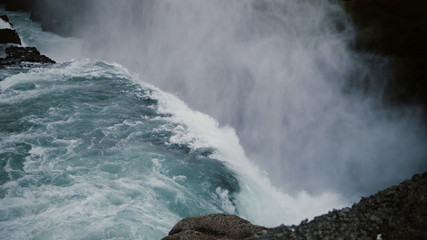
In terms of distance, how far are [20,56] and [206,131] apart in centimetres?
1602

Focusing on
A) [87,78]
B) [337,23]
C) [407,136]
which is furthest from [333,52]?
[87,78]

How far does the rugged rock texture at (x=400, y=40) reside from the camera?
15.5 metres

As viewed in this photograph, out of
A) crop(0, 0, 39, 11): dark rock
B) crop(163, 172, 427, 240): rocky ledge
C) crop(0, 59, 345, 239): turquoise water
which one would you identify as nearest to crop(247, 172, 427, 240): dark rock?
crop(163, 172, 427, 240): rocky ledge

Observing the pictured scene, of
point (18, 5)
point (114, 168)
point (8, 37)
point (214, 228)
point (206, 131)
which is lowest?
point (214, 228)

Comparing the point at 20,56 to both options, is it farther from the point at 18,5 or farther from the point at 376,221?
the point at 376,221

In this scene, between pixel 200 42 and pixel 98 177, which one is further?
pixel 200 42

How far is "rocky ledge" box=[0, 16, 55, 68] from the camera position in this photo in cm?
2412

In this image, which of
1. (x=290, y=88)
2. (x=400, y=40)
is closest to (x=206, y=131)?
(x=290, y=88)

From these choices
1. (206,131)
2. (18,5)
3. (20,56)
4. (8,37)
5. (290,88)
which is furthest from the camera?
(18,5)

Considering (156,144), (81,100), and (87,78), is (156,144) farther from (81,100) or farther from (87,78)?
(87,78)

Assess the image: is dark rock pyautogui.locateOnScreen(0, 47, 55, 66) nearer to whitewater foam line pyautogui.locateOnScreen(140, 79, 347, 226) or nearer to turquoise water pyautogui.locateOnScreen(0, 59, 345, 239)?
turquoise water pyautogui.locateOnScreen(0, 59, 345, 239)

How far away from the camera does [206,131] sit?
64.3 feet

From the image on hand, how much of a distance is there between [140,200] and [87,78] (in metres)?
14.2

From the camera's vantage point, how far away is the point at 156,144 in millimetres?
16656
